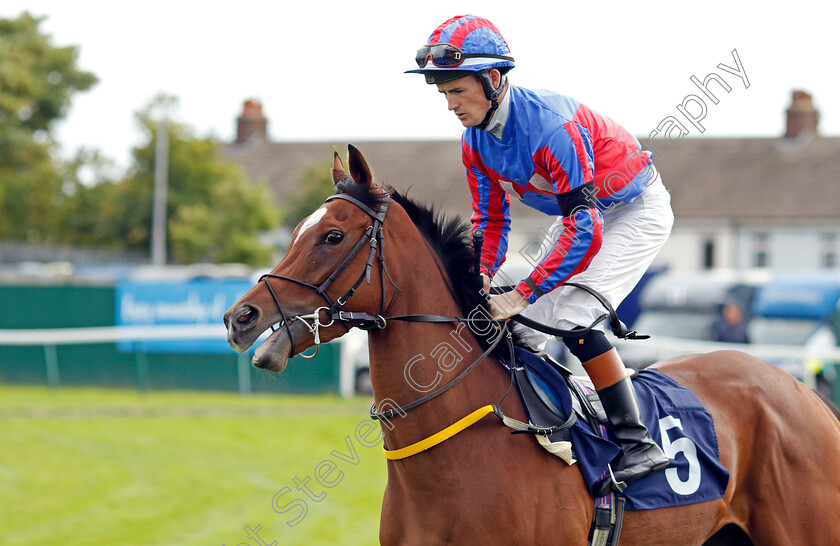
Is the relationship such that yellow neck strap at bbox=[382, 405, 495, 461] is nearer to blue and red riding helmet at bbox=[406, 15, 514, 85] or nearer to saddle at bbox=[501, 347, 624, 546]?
saddle at bbox=[501, 347, 624, 546]

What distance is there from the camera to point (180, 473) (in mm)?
7980

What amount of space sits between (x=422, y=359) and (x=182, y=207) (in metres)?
24.2

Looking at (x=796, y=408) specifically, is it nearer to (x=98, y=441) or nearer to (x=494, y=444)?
(x=494, y=444)

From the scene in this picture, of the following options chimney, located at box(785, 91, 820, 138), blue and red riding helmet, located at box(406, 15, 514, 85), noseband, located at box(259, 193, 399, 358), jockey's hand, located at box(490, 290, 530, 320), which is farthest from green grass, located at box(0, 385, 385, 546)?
chimney, located at box(785, 91, 820, 138)

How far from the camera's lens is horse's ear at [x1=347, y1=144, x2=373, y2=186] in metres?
2.90

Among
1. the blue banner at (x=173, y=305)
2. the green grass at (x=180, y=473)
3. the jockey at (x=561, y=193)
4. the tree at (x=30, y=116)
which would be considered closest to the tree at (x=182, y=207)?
the tree at (x=30, y=116)

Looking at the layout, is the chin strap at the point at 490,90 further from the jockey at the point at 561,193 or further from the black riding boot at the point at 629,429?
the black riding boot at the point at 629,429

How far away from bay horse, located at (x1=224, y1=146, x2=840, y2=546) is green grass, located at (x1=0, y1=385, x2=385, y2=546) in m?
2.36

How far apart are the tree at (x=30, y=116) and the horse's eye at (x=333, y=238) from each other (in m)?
25.4

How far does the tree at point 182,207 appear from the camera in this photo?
25188 mm

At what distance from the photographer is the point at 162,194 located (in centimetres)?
2623

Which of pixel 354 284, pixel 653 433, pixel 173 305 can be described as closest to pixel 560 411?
pixel 653 433

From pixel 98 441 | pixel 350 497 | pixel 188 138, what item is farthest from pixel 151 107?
pixel 350 497

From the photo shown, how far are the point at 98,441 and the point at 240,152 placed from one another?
3287 centimetres
